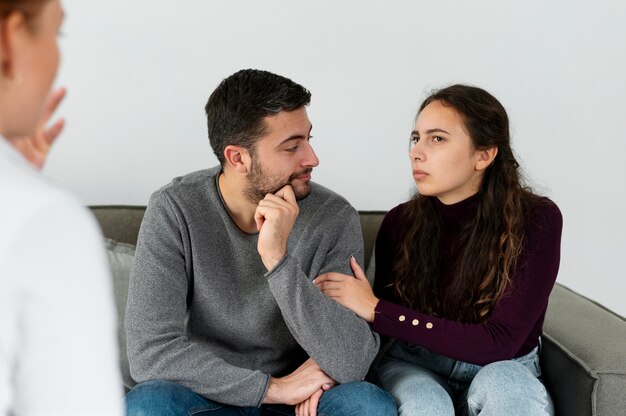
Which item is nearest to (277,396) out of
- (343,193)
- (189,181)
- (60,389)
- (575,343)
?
(189,181)

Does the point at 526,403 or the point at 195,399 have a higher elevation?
the point at 526,403

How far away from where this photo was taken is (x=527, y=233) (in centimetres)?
219

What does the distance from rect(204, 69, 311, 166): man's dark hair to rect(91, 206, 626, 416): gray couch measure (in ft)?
1.59

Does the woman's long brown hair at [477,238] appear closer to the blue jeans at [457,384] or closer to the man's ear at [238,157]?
the blue jeans at [457,384]

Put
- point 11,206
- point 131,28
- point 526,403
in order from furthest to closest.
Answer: point 131,28 → point 526,403 → point 11,206

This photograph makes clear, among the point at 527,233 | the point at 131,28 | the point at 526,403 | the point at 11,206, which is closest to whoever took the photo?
the point at 11,206

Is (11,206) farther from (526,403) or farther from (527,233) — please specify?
(527,233)

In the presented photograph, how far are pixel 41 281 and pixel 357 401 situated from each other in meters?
1.34

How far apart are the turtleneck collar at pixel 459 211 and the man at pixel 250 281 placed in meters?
0.23

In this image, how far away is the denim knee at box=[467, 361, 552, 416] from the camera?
196 centimetres

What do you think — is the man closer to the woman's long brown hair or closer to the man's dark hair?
the man's dark hair

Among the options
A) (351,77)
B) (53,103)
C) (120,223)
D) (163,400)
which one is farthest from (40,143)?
(351,77)

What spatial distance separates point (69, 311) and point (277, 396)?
1349mm

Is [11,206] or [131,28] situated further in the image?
[131,28]
